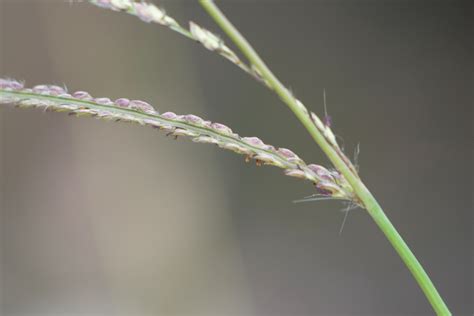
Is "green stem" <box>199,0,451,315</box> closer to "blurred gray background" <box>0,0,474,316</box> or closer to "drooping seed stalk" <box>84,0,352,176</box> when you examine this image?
"drooping seed stalk" <box>84,0,352,176</box>

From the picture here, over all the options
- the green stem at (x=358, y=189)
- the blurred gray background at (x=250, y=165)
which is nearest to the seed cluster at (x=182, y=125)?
the green stem at (x=358, y=189)

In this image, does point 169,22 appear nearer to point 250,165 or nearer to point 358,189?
point 358,189

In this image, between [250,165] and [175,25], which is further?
[250,165]

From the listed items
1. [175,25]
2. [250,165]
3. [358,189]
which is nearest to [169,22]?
[175,25]

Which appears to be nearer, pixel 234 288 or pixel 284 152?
pixel 284 152

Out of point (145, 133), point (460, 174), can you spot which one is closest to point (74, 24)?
point (145, 133)

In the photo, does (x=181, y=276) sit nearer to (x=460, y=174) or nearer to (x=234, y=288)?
(x=234, y=288)

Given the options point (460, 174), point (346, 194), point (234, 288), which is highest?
point (346, 194)
